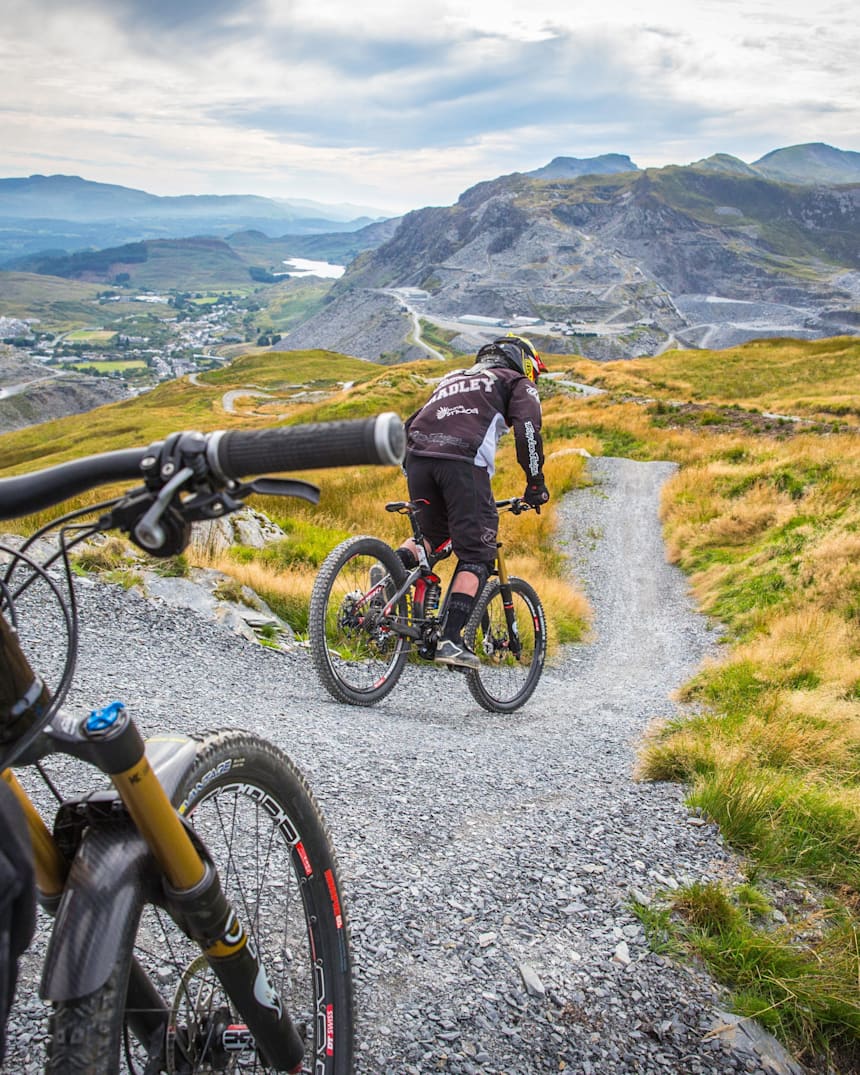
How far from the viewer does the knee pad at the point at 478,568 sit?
6852 millimetres

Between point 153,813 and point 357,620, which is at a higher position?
point 153,813

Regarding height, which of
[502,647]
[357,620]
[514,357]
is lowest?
[502,647]

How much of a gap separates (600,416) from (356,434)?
1284 inches

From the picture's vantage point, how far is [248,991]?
2.11m

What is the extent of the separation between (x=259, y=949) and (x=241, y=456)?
2246 millimetres

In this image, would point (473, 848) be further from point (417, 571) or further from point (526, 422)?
point (526, 422)

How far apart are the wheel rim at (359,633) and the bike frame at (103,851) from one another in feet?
15.1

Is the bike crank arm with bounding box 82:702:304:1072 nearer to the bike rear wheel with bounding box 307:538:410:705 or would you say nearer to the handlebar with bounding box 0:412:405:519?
the handlebar with bounding box 0:412:405:519

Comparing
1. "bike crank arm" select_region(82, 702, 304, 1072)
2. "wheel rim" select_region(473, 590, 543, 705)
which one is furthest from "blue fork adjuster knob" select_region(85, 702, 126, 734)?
"wheel rim" select_region(473, 590, 543, 705)

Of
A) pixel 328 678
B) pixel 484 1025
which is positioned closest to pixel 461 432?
pixel 328 678

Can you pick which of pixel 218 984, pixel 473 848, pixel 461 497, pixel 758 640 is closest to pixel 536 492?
pixel 461 497

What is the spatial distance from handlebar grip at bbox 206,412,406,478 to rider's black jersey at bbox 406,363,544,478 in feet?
16.4

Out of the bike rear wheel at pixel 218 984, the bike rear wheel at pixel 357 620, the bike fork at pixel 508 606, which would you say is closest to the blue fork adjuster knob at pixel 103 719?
the bike rear wheel at pixel 218 984

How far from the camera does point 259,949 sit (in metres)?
2.91
